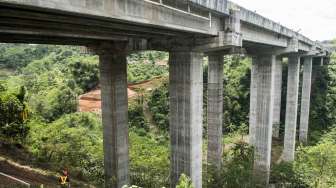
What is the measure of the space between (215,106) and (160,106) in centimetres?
2285

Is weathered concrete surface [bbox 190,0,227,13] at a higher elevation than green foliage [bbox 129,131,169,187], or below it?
higher

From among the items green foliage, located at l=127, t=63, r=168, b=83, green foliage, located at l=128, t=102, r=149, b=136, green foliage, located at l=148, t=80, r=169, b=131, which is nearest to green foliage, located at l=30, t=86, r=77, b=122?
green foliage, located at l=128, t=102, r=149, b=136

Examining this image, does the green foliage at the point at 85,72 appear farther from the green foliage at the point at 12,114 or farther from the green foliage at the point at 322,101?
the green foliage at the point at 322,101

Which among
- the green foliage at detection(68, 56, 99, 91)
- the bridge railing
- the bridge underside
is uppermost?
the bridge railing

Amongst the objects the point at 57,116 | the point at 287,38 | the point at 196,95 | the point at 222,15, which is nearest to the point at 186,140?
the point at 196,95

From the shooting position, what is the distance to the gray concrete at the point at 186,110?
20.2 metres

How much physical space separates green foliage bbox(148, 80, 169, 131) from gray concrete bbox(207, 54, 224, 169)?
19.3 m

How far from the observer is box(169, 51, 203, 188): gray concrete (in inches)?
795

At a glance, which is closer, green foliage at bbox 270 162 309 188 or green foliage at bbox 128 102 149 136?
green foliage at bbox 270 162 309 188

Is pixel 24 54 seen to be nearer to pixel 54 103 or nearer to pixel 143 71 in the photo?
pixel 143 71

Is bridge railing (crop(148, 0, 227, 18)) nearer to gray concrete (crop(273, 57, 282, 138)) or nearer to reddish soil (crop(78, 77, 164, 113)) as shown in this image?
gray concrete (crop(273, 57, 282, 138))

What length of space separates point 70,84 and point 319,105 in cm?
4421

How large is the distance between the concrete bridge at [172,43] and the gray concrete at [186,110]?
0.06m

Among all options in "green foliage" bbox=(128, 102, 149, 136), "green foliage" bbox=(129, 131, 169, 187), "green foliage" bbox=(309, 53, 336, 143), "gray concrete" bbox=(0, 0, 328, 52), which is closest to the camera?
"gray concrete" bbox=(0, 0, 328, 52)
